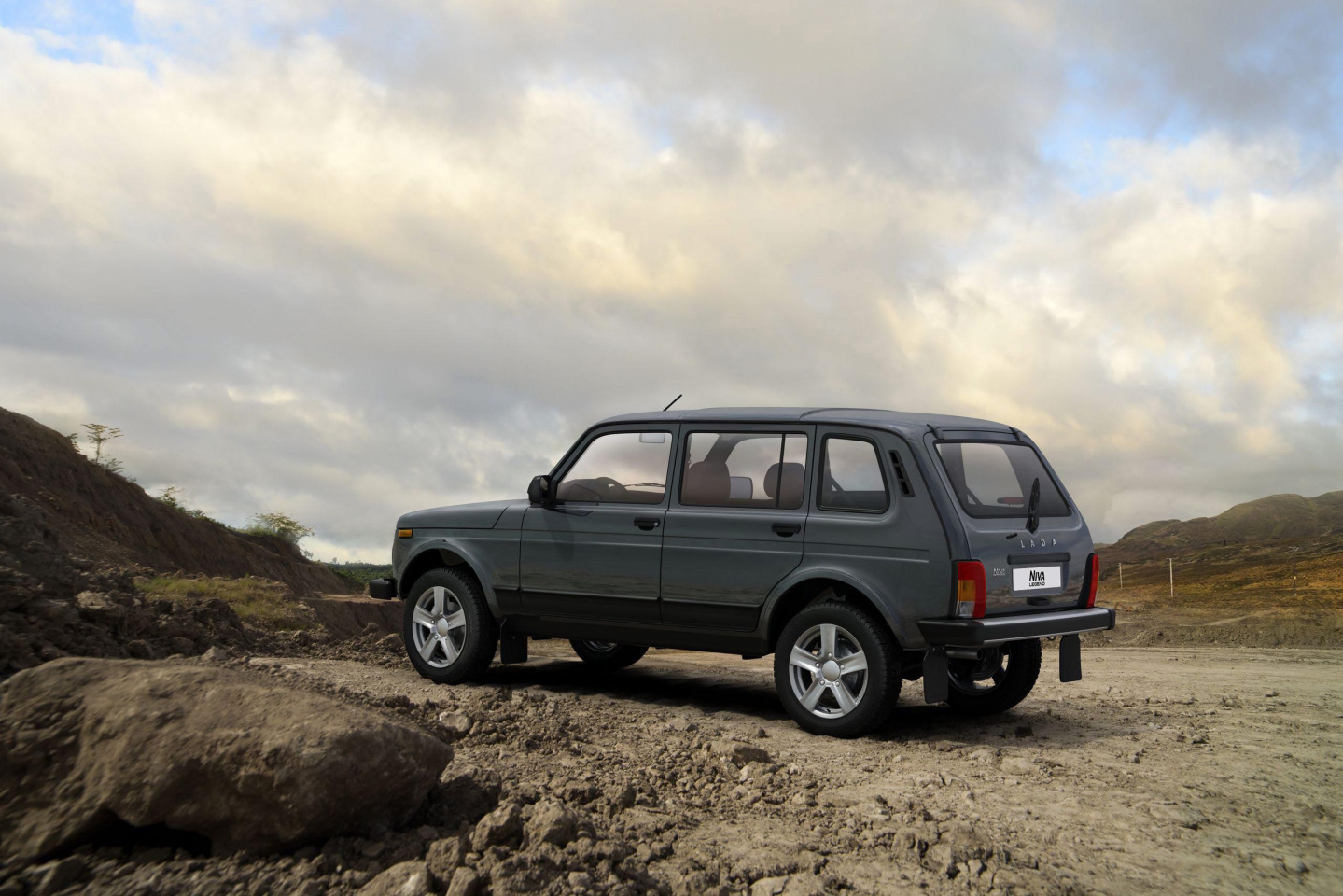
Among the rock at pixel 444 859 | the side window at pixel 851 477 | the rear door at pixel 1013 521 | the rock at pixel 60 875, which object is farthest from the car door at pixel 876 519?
the rock at pixel 60 875

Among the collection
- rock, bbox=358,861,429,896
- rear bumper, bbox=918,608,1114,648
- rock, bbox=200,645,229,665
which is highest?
rear bumper, bbox=918,608,1114,648

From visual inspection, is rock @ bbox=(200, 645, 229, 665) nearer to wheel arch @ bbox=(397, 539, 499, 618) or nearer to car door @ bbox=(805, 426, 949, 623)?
wheel arch @ bbox=(397, 539, 499, 618)

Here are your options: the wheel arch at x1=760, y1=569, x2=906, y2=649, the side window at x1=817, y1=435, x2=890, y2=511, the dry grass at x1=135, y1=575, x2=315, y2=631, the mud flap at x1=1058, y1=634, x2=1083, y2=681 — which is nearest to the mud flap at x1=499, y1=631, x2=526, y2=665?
the wheel arch at x1=760, y1=569, x2=906, y2=649

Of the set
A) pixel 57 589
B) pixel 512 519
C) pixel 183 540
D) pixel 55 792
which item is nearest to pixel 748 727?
pixel 512 519

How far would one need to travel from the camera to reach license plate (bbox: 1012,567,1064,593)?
6.22 m

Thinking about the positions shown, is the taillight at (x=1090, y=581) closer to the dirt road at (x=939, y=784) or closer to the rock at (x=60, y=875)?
the dirt road at (x=939, y=784)

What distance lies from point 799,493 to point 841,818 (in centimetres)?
254

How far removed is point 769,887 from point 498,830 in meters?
0.96

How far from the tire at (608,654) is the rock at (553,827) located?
18.1ft

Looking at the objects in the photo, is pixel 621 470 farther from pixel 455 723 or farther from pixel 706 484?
pixel 455 723

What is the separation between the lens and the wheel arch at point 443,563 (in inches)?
308

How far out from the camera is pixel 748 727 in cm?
639

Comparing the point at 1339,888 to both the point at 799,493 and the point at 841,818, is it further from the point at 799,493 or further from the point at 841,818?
the point at 799,493

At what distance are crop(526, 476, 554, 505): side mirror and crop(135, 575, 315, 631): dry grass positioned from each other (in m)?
5.90
